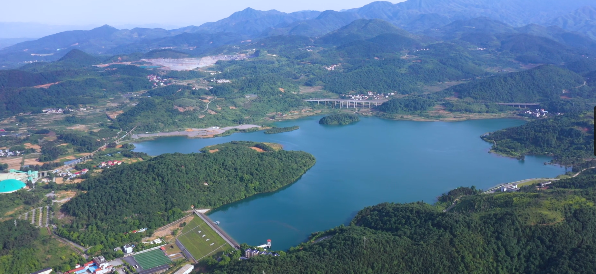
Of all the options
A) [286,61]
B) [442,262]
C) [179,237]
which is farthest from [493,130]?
[286,61]

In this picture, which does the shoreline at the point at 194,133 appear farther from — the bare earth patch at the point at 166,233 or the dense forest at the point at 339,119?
the bare earth patch at the point at 166,233

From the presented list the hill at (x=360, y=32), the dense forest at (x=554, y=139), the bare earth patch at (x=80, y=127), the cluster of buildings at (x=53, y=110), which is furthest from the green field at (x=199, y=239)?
the hill at (x=360, y=32)

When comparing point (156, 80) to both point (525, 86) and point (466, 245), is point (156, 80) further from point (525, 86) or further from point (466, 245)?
point (466, 245)

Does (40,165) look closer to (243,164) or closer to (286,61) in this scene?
(243,164)

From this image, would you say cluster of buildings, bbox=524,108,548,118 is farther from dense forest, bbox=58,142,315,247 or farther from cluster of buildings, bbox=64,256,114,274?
cluster of buildings, bbox=64,256,114,274

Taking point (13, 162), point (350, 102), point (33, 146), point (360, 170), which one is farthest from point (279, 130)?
point (13, 162)

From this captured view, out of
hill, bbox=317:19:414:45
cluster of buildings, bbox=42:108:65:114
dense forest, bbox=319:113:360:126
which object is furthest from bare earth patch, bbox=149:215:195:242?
hill, bbox=317:19:414:45
